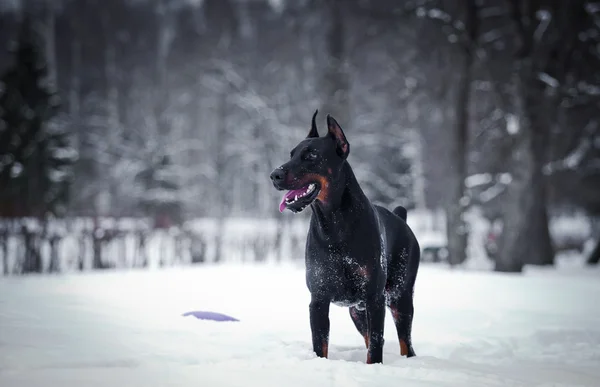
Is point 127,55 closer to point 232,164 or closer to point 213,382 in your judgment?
point 232,164

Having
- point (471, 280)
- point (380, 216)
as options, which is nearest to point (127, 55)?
point (471, 280)

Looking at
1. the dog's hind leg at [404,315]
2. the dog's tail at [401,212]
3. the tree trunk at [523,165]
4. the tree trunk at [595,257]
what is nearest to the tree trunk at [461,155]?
the tree trunk at [523,165]

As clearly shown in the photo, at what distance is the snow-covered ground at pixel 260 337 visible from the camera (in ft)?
12.7

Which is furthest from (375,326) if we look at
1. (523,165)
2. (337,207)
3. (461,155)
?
(461,155)

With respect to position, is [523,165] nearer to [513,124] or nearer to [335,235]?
[513,124]

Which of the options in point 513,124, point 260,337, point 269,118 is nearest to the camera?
point 260,337

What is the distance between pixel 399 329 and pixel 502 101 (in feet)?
49.5

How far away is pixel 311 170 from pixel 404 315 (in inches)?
69.0

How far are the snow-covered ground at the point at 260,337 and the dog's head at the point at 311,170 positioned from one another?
1.26 meters

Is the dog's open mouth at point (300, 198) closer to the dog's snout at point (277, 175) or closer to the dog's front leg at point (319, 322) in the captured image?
the dog's snout at point (277, 175)

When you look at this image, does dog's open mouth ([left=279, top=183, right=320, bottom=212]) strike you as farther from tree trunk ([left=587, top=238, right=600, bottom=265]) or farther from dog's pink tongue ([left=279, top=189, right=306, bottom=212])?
tree trunk ([left=587, top=238, right=600, bottom=265])

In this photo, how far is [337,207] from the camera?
171 inches

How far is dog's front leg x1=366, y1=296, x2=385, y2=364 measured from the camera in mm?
4297

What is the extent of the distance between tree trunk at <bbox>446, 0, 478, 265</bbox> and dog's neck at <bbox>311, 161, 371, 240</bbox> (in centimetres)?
1340
